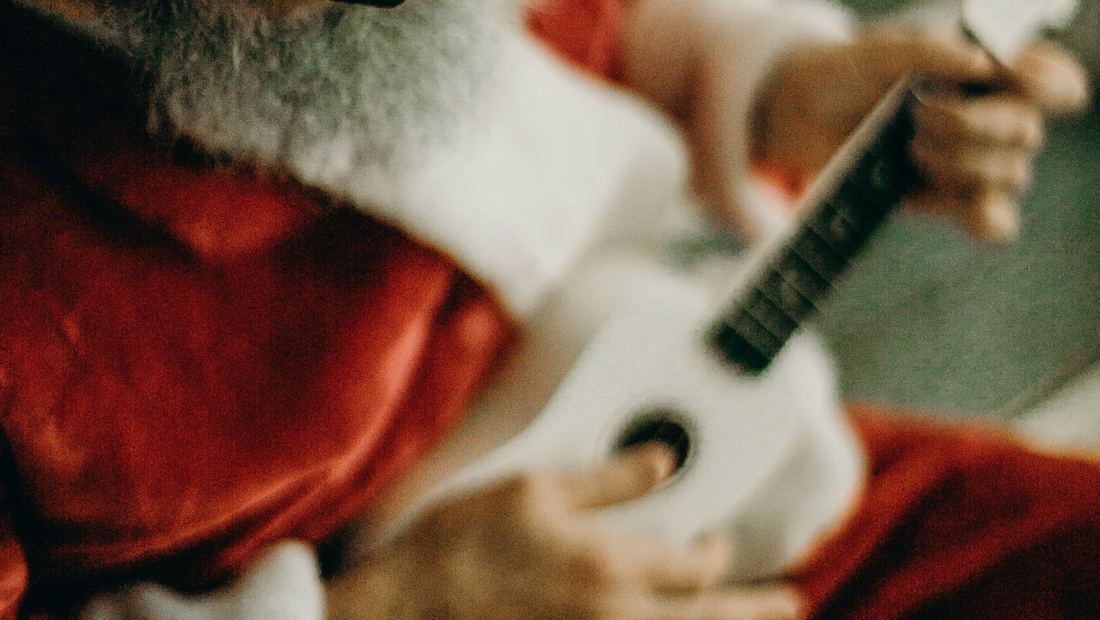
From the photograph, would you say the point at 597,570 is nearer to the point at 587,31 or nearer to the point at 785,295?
the point at 785,295

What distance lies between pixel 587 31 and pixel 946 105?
30 centimetres

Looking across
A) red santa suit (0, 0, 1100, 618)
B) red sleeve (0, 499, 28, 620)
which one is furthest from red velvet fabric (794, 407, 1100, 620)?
red sleeve (0, 499, 28, 620)

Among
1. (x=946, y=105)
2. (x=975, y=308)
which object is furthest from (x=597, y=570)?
(x=975, y=308)

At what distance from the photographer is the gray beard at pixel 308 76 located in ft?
1.07

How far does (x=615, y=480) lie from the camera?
0.44 meters

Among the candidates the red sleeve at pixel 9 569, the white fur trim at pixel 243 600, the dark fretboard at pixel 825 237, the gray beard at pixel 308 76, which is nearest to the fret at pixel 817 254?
the dark fretboard at pixel 825 237

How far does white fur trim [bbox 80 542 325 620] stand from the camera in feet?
1.16

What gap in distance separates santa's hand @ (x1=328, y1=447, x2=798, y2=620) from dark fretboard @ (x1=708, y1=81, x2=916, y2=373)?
0.35ft

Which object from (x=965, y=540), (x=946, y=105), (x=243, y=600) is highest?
(x=946, y=105)

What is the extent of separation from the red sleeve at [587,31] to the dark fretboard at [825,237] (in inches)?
10.1

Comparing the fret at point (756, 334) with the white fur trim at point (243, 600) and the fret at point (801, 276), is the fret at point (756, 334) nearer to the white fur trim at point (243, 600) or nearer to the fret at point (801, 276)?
the fret at point (801, 276)

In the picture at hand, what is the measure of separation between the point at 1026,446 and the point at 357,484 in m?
0.56

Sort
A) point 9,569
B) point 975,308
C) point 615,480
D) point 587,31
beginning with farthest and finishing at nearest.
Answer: point 975,308 < point 587,31 < point 615,480 < point 9,569

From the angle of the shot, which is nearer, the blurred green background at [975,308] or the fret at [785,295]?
the fret at [785,295]
